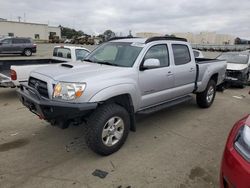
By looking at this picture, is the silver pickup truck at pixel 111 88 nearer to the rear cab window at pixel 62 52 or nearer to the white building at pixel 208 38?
the rear cab window at pixel 62 52

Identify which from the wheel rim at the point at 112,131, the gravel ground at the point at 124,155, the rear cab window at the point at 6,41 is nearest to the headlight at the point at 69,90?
the wheel rim at the point at 112,131

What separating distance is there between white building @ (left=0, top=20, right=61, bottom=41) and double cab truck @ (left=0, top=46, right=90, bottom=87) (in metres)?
59.4

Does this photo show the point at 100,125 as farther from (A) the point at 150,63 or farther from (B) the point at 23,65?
(B) the point at 23,65

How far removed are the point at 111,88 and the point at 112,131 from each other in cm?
72

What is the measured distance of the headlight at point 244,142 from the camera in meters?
2.19

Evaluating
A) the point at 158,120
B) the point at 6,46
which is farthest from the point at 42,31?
the point at 158,120

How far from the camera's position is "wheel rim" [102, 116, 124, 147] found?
12.4 feet

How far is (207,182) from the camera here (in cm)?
325

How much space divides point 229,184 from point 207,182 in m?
1.11

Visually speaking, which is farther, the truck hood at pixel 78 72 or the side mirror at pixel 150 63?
the side mirror at pixel 150 63

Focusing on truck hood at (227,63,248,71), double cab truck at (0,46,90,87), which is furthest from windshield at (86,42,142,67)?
truck hood at (227,63,248,71)

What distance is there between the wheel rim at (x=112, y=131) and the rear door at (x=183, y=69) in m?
1.88

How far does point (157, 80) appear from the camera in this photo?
15.3ft

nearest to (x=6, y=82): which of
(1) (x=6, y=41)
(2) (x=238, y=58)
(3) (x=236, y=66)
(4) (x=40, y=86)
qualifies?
(4) (x=40, y=86)
